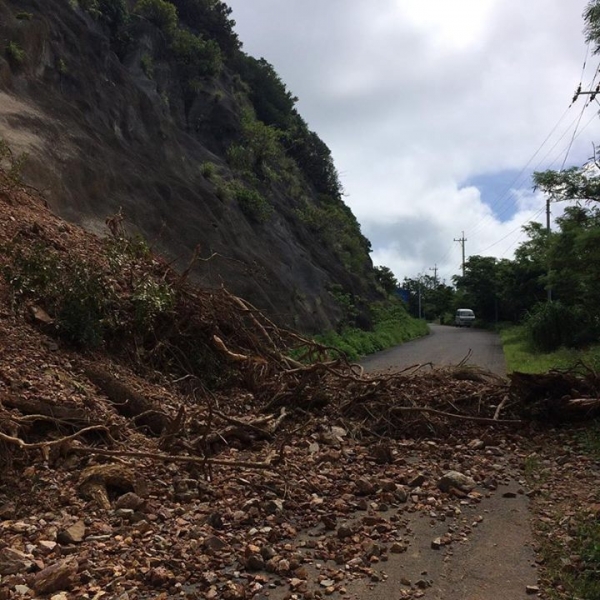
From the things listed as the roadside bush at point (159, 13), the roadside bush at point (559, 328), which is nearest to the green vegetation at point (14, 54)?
the roadside bush at point (159, 13)

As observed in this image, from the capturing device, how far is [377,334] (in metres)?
27.0

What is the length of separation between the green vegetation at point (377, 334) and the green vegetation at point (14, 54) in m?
11.4

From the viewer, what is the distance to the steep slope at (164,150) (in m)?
16.3

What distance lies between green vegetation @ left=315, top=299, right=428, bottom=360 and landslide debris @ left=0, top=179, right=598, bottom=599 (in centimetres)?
808

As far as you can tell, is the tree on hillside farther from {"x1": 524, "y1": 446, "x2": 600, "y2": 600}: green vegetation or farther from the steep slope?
{"x1": 524, "y1": 446, "x2": 600, "y2": 600}: green vegetation

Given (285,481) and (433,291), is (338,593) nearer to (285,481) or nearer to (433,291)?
(285,481)

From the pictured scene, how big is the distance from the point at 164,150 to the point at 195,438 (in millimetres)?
17550

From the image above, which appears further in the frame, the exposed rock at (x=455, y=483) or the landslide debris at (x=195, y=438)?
the exposed rock at (x=455, y=483)

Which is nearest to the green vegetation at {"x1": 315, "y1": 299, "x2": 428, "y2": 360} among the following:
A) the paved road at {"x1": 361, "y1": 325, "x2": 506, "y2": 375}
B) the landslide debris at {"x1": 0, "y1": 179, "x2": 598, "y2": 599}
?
the paved road at {"x1": 361, "y1": 325, "x2": 506, "y2": 375}

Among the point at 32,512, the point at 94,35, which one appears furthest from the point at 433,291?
the point at 32,512

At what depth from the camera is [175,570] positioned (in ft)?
13.5

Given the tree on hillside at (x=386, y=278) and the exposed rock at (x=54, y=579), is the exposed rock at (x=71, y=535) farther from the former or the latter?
the tree on hillside at (x=386, y=278)


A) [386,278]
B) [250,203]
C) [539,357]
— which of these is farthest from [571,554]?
[386,278]

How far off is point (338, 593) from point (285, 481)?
190cm
